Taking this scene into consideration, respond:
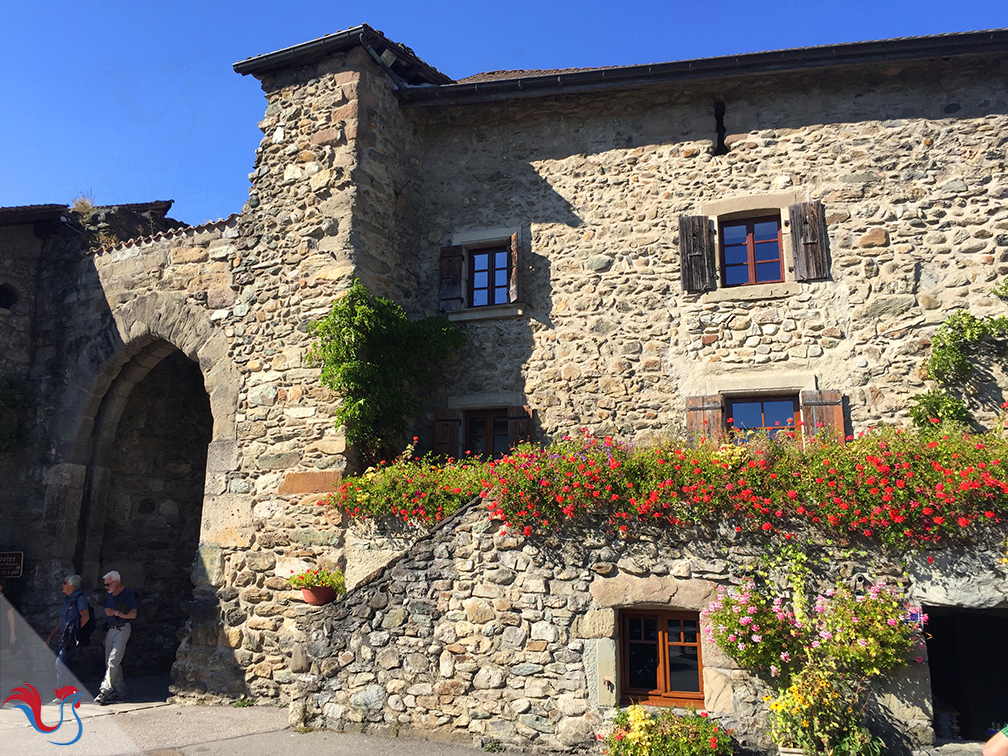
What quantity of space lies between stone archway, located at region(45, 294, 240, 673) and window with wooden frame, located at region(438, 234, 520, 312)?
297cm

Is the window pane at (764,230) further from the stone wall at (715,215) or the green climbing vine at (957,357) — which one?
the green climbing vine at (957,357)

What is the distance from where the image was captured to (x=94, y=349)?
1065cm

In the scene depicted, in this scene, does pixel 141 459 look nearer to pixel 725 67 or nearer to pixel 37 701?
pixel 37 701

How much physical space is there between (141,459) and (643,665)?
8.48 meters

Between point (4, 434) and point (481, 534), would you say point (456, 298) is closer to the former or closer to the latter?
point (481, 534)

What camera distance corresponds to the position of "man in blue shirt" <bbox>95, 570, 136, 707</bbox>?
8211 millimetres

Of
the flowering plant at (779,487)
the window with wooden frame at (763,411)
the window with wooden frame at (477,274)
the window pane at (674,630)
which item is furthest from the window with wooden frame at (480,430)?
the window pane at (674,630)

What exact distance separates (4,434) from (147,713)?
524 centimetres

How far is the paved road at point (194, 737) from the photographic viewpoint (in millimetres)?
6023

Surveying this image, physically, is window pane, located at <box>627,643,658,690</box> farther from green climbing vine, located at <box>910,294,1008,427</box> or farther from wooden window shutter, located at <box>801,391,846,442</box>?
green climbing vine, located at <box>910,294,1008,427</box>

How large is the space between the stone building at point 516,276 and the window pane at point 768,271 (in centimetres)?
3

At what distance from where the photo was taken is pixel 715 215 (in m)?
9.08

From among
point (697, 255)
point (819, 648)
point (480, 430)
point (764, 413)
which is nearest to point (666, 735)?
point (819, 648)

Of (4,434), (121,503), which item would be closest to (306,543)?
(121,503)
